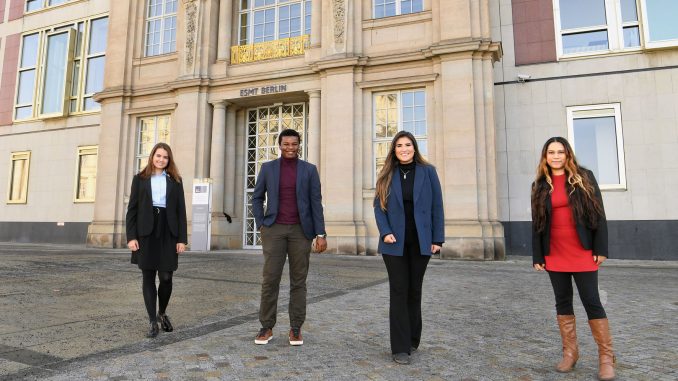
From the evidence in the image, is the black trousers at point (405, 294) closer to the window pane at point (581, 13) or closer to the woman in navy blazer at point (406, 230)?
the woman in navy blazer at point (406, 230)

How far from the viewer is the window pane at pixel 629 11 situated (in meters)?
14.4

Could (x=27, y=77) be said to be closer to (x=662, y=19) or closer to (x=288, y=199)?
(x=288, y=199)

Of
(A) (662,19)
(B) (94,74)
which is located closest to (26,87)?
(B) (94,74)

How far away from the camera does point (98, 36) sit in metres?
21.8

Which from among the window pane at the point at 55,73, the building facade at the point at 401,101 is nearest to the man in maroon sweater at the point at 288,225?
the building facade at the point at 401,101

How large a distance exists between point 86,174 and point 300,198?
67.3ft

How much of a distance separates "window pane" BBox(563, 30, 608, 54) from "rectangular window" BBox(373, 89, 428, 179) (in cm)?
513

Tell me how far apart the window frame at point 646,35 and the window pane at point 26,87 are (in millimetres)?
26806

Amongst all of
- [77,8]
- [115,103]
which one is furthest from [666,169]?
[77,8]

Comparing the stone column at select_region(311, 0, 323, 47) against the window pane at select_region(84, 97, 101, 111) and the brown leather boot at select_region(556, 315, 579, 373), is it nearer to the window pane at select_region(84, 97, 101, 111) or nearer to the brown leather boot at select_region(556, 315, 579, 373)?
the window pane at select_region(84, 97, 101, 111)

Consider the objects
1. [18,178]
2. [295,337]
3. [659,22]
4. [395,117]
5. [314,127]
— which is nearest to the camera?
[295,337]

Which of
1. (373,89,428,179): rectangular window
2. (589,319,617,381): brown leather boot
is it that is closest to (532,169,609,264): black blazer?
(589,319,617,381): brown leather boot

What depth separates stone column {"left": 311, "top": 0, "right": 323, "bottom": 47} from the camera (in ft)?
51.8

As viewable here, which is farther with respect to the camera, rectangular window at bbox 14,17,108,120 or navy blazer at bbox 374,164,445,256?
rectangular window at bbox 14,17,108,120
